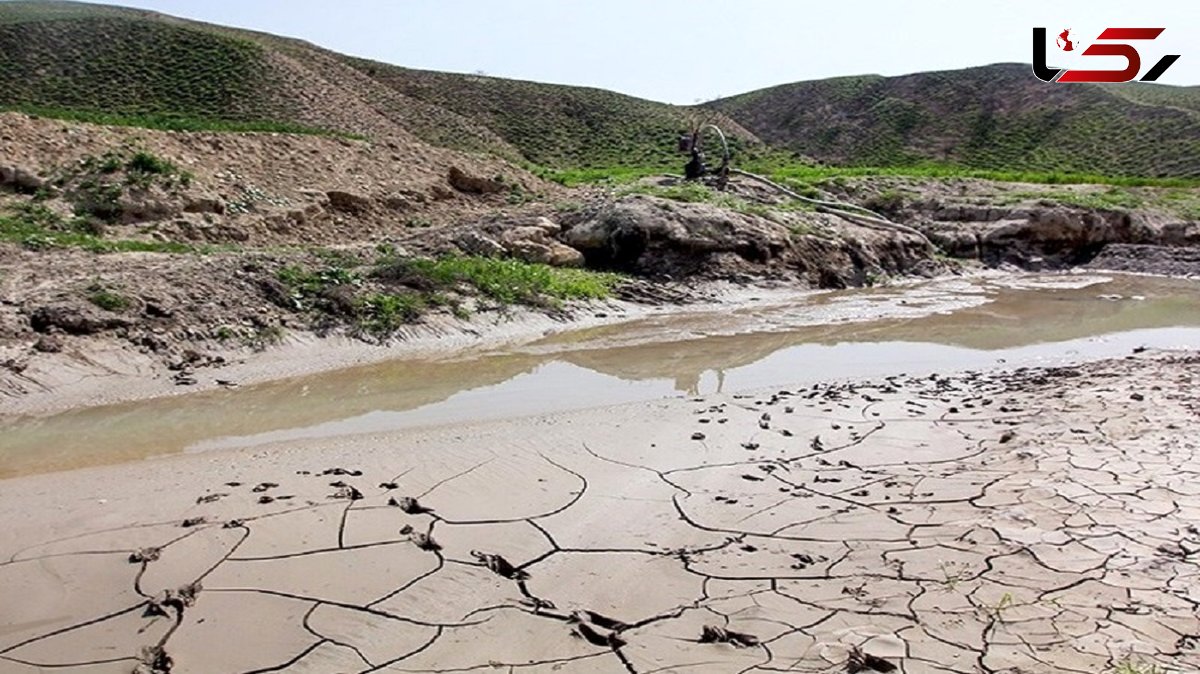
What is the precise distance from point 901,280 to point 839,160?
3091 cm

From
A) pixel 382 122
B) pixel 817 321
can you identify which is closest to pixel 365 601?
pixel 817 321

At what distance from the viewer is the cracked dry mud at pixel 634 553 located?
12.6 feet

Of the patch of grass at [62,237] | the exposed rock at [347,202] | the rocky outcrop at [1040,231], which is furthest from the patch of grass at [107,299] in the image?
the rocky outcrop at [1040,231]

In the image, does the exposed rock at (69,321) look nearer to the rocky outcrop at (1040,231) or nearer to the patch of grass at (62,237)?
the patch of grass at (62,237)

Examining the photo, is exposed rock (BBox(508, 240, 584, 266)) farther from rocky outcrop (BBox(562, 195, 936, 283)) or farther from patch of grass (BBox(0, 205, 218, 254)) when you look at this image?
patch of grass (BBox(0, 205, 218, 254))

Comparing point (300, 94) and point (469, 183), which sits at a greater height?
point (300, 94)

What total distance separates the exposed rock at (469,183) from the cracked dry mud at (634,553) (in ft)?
42.4

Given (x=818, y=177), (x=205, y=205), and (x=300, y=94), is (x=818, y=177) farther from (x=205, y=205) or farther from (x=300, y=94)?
(x=300, y=94)

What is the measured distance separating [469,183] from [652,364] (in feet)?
32.3

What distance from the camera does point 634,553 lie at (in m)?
4.79

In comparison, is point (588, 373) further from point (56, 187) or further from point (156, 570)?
point (56, 187)

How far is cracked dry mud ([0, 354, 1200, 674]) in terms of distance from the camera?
3.83 meters

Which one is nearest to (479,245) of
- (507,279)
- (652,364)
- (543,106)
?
(507,279)

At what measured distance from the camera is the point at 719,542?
491 centimetres
